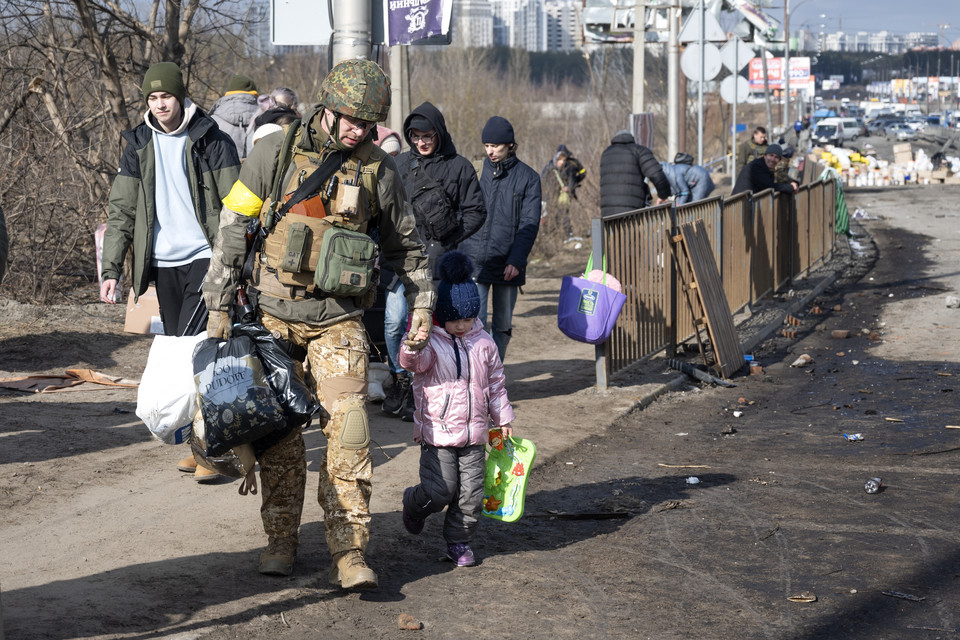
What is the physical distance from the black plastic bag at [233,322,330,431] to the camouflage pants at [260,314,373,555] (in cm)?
10

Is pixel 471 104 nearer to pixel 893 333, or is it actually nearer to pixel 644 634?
pixel 893 333

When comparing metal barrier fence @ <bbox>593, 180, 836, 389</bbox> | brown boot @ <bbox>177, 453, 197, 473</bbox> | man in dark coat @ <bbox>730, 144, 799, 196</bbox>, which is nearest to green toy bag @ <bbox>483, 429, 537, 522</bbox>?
brown boot @ <bbox>177, 453, 197, 473</bbox>

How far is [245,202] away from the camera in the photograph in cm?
432

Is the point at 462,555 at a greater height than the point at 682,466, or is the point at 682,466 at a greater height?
the point at 462,555

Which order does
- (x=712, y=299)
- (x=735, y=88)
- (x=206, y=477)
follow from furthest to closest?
(x=735, y=88), (x=712, y=299), (x=206, y=477)

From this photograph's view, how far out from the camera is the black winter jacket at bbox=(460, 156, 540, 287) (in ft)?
25.7

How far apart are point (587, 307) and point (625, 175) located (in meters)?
4.16

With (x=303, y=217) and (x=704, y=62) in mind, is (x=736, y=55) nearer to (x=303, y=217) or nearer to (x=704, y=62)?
(x=704, y=62)

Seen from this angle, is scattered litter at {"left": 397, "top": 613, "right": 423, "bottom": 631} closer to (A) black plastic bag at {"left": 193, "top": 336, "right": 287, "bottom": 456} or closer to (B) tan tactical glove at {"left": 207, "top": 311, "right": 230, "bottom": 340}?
(A) black plastic bag at {"left": 193, "top": 336, "right": 287, "bottom": 456}

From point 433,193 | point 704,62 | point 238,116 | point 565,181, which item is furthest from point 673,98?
point 433,193

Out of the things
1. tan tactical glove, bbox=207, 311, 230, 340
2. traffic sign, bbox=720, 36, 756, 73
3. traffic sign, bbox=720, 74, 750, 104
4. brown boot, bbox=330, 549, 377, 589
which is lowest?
brown boot, bbox=330, 549, 377, 589

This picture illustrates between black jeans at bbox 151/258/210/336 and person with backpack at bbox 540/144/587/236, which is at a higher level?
person with backpack at bbox 540/144/587/236

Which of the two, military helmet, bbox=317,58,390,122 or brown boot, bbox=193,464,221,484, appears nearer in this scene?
military helmet, bbox=317,58,390,122

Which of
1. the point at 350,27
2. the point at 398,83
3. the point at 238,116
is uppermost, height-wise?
the point at 398,83
